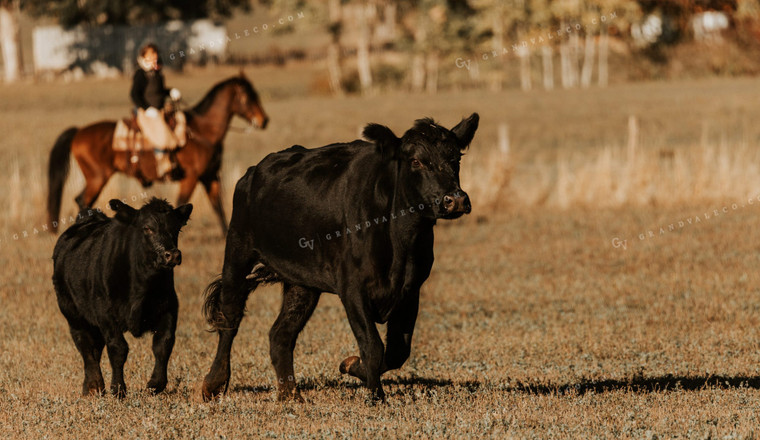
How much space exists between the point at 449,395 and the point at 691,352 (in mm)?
3194

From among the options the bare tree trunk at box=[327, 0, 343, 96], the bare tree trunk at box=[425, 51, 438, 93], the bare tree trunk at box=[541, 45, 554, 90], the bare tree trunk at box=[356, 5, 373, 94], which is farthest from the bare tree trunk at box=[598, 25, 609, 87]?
A: the bare tree trunk at box=[327, 0, 343, 96]

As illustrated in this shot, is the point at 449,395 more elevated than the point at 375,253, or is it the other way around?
the point at 375,253

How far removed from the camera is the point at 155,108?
1841 centimetres

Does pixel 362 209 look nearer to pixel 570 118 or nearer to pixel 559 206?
pixel 559 206

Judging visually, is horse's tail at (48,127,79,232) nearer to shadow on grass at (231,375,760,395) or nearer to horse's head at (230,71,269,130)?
horse's head at (230,71,269,130)

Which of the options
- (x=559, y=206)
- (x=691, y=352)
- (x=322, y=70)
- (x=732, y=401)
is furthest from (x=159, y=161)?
(x=322, y=70)

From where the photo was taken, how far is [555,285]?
14977mm

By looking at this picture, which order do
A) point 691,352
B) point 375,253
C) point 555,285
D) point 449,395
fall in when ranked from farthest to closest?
point 555,285, point 691,352, point 449,395, point 375,253

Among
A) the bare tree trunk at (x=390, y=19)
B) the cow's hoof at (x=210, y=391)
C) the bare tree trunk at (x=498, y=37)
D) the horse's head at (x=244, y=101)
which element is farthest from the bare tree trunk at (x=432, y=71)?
the cow's hoof at (x=210, y=391)

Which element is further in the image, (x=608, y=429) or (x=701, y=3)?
(x=701, y=3)

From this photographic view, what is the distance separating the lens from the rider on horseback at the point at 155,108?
17.8 metres

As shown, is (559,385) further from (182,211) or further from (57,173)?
(57,173)

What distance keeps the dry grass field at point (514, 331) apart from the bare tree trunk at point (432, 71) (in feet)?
116

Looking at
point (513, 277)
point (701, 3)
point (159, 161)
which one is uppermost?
point (701, 3)
